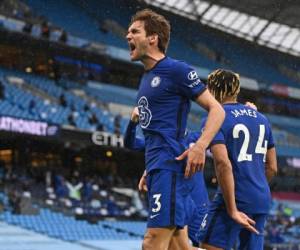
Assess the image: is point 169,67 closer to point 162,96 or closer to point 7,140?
point 162,96

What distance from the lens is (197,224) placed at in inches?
205

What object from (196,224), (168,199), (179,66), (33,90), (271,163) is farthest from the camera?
(33,90)

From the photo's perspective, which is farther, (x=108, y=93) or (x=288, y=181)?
(x=288, y=181)

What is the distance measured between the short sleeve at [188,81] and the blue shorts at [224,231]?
903 mm

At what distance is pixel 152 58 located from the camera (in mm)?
3754

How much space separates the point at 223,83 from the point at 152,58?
0.60 m

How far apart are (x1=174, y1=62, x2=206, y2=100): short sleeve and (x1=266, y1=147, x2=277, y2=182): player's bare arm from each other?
1.05 metres

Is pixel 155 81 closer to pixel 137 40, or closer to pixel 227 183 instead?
pixel 137 40

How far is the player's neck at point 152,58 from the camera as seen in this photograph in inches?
148

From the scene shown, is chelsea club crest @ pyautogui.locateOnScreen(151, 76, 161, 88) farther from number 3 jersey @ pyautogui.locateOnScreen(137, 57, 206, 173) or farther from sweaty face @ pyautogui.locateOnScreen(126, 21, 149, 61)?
sweaty face @ pyautogui.locateOnScreen(126, 21, 149, 61)

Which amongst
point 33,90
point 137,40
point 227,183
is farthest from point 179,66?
point 33,90

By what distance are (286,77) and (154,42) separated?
3759 centimetres

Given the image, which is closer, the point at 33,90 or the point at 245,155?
the point at 245,155

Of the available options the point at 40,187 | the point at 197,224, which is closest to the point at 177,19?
the point at 40,187
